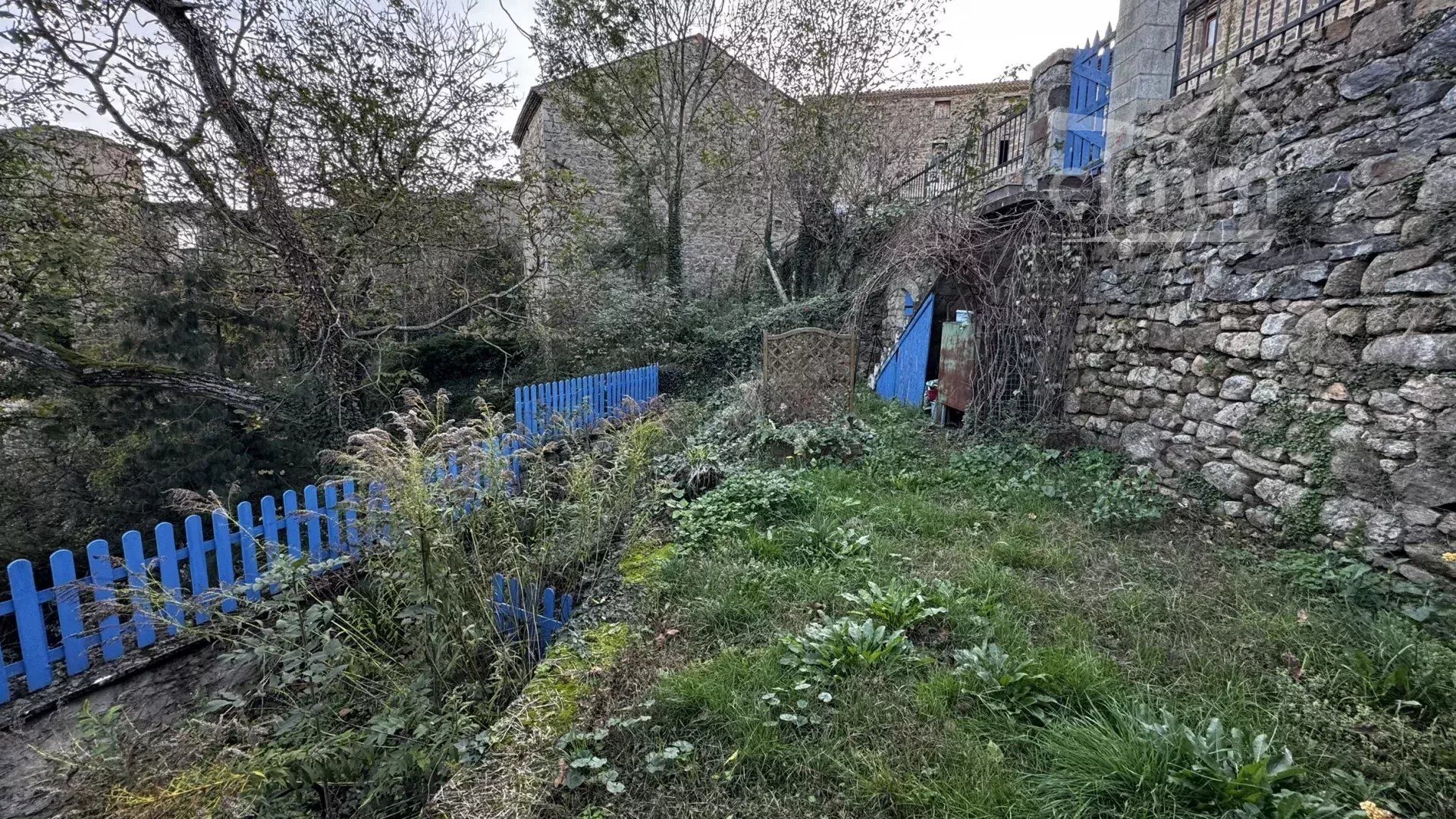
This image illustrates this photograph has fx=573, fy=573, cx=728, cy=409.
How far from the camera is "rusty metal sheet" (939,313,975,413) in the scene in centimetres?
588

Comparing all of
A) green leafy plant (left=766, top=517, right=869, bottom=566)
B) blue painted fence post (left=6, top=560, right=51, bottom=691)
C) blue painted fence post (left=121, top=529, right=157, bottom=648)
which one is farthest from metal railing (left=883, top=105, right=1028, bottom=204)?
blue painted fence post (left=6, top=560, right=51, bottom=691)

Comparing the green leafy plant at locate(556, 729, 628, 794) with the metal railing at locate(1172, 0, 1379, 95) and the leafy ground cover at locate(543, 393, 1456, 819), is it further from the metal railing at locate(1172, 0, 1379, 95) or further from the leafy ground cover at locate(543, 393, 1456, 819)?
the metal railing at locate(1172, 0, 1379, 95)

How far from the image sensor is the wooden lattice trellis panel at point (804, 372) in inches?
255

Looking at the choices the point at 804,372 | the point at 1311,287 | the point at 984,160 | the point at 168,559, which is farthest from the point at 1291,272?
the point at 168,559

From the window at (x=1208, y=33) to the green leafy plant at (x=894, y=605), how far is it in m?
4.59

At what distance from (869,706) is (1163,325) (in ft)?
12.8

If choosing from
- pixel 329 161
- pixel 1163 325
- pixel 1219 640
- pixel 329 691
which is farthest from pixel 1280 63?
pixel 329 161

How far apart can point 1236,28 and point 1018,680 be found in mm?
4805

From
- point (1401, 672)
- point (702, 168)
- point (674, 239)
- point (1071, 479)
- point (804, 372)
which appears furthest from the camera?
point (702, 168)

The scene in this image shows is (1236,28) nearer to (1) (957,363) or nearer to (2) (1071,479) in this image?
(1) (957,363)

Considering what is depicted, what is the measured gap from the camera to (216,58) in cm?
557

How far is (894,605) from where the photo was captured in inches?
106

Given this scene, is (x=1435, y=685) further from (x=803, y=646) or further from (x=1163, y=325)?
(x=1163, y=325)

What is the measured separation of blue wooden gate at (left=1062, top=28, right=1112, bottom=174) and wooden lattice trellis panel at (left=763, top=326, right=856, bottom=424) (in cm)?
276
